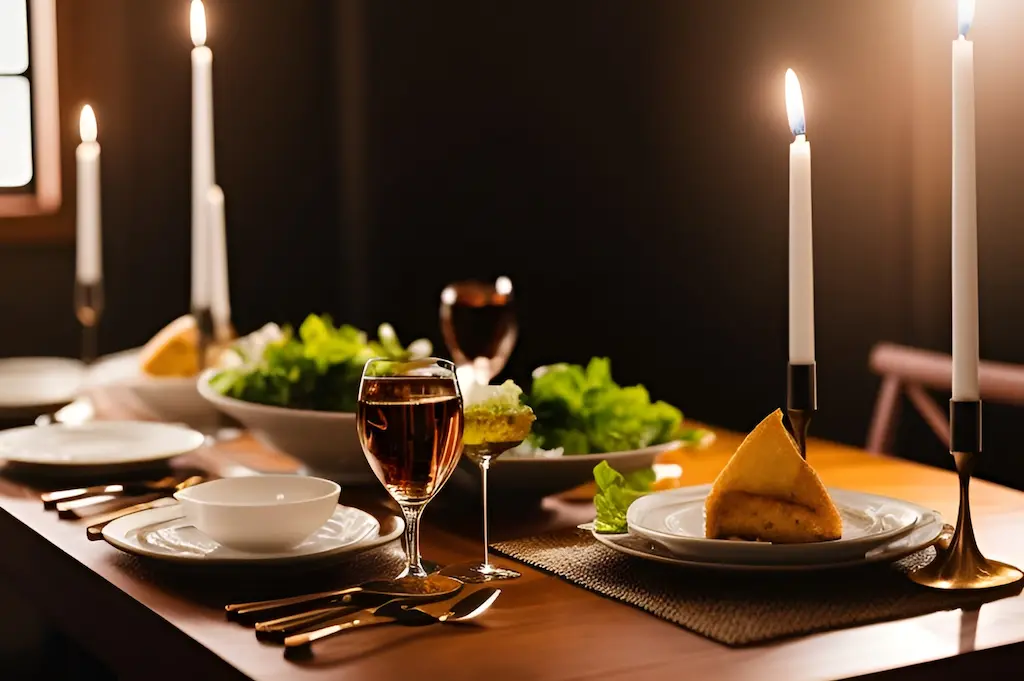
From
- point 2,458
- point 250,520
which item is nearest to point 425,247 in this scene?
point 2,458

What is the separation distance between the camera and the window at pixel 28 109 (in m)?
4.06

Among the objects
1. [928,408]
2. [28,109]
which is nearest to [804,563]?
[928,408]

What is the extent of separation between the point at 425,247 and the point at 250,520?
3.38 metres

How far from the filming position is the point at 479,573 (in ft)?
3.81

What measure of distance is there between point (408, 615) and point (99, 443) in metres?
0.89

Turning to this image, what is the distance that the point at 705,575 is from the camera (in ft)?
3.70

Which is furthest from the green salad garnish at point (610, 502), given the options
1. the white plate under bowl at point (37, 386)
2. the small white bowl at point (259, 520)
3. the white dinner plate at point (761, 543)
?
the white plate under bowl at point (37, 386)

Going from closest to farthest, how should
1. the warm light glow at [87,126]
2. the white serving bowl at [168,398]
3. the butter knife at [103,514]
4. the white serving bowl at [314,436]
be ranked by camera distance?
the butter knife at [103,514] < the white serving bowl at [314,436] < the white serving bowl at [168,398] < the warm light glow at [87,126]

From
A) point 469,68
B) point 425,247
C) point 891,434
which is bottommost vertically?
point 891,434

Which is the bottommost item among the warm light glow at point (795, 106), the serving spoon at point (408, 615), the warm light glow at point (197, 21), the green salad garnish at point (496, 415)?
the serving spoon at point (408, 615)

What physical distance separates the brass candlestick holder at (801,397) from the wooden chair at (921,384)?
0.82 m

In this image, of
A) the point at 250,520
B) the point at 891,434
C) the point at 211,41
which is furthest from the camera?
the point at 211,41

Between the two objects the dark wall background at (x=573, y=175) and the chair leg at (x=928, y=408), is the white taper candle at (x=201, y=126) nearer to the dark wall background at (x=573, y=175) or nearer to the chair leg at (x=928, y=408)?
the chair leg at (x=928, y=408)

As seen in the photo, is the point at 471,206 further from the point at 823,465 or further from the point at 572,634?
the point at 572,634
